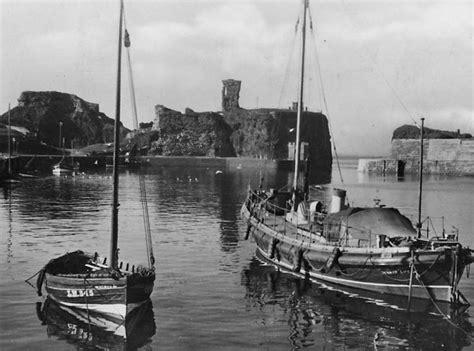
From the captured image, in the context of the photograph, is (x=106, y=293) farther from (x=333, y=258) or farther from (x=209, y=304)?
(x=333, y=258)

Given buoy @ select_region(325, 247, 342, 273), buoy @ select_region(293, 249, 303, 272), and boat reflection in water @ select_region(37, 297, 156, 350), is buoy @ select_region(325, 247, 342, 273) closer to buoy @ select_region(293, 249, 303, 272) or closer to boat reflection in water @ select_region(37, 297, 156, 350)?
buoy @ select_region(293, 249, 303, 272)

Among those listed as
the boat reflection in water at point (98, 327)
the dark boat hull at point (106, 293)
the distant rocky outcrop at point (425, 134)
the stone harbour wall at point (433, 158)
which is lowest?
the boat reflection in water at point (98, 327)

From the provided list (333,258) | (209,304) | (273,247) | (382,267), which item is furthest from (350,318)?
(273,247)

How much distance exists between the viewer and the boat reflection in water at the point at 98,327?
20.5 meters

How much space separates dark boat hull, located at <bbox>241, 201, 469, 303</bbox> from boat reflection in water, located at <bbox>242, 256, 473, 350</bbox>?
486 mm

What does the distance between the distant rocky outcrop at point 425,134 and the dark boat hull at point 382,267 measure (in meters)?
128

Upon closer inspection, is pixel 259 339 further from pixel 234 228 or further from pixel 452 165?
pixel 452 165

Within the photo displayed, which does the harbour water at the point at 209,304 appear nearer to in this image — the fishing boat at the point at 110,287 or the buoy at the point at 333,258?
the fishing boat at the point at 110,287

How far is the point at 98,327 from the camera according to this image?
22.0 m

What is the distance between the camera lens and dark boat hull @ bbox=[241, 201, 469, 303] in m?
25.0

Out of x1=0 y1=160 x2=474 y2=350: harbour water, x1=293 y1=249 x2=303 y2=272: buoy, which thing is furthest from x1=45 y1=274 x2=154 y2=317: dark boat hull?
x1=293 y1=249 x2=303 y2=272: buoy

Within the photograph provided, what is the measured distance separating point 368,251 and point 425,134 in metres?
141

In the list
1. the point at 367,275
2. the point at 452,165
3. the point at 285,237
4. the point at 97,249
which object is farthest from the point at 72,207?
the point at 452,165

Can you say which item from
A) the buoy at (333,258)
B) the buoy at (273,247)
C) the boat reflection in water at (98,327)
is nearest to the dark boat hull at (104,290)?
the boat reflection in water at (98,327)
